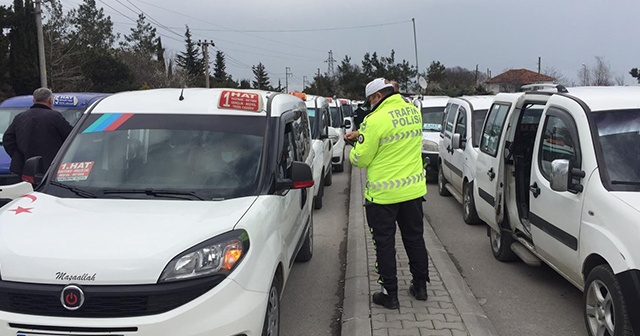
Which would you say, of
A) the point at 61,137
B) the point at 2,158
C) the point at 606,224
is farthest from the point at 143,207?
the point at 2,158

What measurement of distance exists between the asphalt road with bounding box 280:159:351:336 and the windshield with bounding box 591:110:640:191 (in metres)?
2.48

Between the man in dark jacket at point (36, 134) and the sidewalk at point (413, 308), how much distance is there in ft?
12.7

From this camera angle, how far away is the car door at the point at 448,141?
960cm

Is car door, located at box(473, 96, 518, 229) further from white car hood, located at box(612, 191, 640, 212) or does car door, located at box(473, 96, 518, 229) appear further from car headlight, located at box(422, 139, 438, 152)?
car headlight, located at box(422, 139, 438, 152)

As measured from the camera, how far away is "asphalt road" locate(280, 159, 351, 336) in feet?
14.5

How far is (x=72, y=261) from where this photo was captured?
8.71 feet

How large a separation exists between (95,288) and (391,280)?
2417mm

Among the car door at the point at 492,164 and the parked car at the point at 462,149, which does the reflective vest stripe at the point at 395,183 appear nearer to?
the car door at the point at 492,164

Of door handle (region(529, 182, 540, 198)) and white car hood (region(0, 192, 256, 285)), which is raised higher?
white car hood (region(0, 192, 256, 285))

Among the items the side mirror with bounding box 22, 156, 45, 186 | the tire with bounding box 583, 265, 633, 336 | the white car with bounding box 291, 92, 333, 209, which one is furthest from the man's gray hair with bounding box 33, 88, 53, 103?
the tire with bounding box 583, 265, 633, 336

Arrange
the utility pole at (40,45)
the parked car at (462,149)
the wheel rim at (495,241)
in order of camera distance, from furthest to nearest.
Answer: the utility pole at (40,45)
the parked car at (462,149)
the wheel rim at (495,241)

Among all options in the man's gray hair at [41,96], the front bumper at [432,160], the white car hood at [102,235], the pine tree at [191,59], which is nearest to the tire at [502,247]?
the white car hood at [102,235]

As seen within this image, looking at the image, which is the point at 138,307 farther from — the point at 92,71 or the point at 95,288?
the point at 92,71

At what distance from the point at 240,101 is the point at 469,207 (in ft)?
16.4
